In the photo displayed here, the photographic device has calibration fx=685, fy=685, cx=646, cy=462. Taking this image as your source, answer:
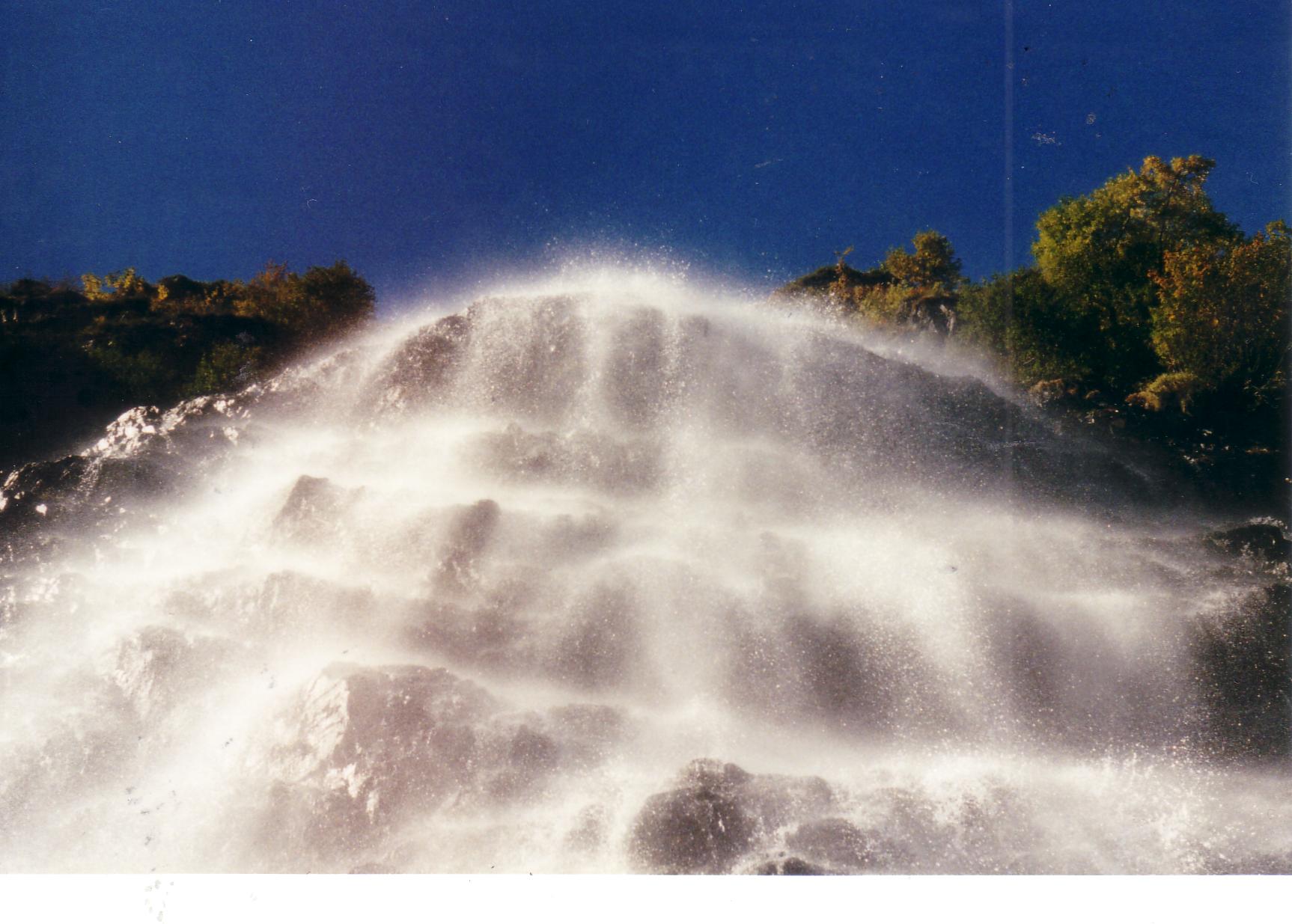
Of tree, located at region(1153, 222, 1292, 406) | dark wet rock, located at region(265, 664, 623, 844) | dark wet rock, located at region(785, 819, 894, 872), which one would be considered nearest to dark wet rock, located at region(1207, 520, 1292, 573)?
tree, located at region(1153, 222, 1292, 406)

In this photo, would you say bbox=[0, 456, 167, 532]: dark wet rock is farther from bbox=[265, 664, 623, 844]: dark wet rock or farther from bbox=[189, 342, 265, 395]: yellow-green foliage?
bbox=[265, 664, 623, 844]: dark wet rock

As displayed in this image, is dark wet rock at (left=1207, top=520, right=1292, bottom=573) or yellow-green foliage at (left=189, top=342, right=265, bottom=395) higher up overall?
yellow-green foliage at (left=189, top=342, right=265, bottom=395)

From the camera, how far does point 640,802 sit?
768cm

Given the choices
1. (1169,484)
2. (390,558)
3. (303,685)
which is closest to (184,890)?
(303,685)

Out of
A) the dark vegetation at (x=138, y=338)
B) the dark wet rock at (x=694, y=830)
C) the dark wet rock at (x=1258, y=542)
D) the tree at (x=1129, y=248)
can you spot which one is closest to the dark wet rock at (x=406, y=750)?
the dark wet rock at (x=694, y=830)

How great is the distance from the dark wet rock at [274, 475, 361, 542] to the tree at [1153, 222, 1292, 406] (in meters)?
16.2

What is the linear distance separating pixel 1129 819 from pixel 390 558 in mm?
9846

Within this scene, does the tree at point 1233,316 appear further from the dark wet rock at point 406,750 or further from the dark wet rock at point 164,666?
the dark wet rock at point 164,666

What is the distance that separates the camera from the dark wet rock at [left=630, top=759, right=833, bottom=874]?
23.7 feet

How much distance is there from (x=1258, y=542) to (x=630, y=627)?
939 centimetres

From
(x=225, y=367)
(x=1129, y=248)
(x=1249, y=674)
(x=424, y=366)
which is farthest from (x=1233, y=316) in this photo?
(x=225, y=367)

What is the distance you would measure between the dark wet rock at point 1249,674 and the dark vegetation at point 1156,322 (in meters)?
2.56

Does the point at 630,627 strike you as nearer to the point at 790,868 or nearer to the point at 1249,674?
the point at 790,868

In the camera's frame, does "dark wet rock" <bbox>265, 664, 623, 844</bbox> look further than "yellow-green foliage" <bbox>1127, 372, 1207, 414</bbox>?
No
